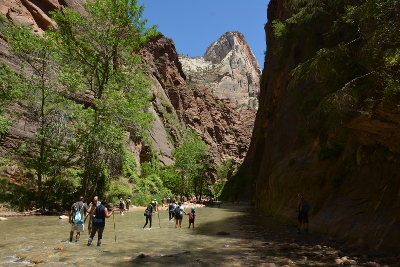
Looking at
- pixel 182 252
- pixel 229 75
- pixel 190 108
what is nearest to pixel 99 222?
pixel 182 252

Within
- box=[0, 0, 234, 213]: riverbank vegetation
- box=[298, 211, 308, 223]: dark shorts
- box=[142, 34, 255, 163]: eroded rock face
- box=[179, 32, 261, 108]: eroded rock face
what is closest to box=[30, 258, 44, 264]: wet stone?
box=[298, 211, 308, 223]: dark shorts

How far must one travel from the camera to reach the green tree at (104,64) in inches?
773

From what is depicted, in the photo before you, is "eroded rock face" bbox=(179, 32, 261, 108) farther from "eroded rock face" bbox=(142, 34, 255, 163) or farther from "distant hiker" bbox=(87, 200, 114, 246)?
"distant hiker" bbox=(87, 200, 114, 246)

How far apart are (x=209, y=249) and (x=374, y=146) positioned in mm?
7186

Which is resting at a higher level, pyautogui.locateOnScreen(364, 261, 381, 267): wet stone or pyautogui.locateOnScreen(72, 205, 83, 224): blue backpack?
pyautogui.locateOnScreen(72, 205, 83, 224): blue backpack

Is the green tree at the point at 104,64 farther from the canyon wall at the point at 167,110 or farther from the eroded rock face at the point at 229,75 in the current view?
Result: the eroded rock face at the point at 229,75

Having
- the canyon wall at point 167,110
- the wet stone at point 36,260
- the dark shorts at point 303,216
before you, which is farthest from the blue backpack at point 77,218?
the canyon wall at point 167,110

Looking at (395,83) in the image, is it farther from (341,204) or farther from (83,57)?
(83,57)

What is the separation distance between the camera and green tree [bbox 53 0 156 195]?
64.4 feet

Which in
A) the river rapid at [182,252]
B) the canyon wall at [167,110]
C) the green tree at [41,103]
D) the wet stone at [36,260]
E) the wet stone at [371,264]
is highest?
the canyon wall at [167,110]

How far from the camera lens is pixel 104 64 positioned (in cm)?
2086

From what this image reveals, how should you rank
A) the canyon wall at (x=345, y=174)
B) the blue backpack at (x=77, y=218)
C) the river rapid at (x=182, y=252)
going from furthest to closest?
the blue backpack at (x=77, y=218), the canyon wall at (x=345, y=174), the river rapid at (x=182, y=252)

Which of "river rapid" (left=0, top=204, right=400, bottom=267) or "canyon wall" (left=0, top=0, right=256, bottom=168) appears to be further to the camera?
"canyon wall" (left=0, top=0, right=256, bottom=168)

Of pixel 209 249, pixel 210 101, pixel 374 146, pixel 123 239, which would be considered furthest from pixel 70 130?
pixel 210 101
